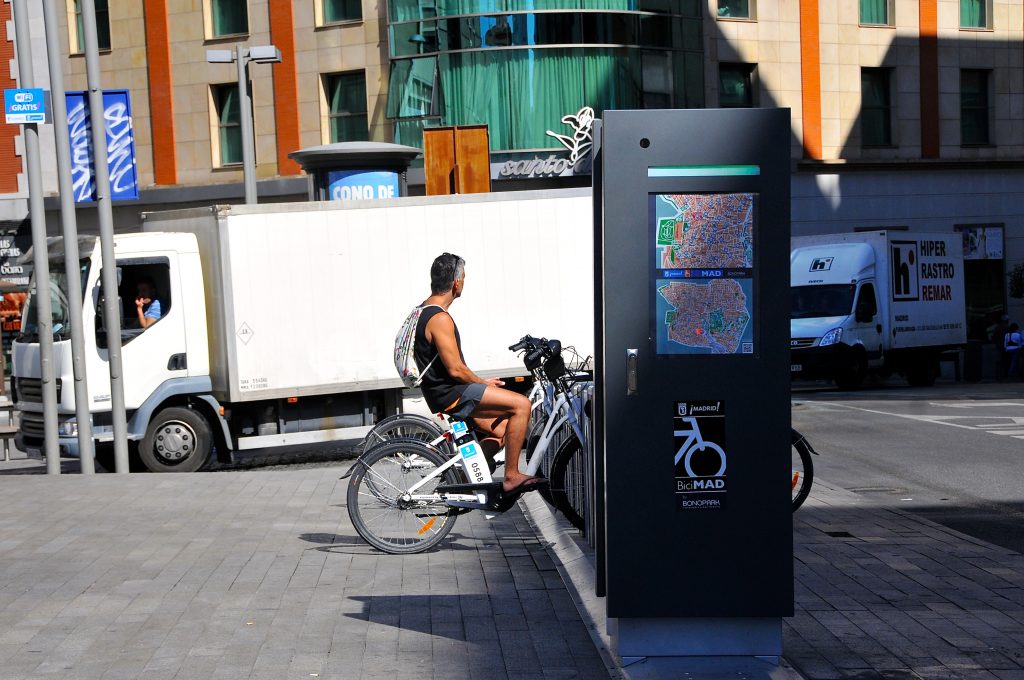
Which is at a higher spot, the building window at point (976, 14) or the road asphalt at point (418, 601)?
the building window at point (976, 14)

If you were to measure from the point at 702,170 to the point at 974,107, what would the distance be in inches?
1411

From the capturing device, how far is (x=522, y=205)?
15.7m

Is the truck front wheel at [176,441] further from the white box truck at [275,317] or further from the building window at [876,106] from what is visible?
the building window at [876,106]

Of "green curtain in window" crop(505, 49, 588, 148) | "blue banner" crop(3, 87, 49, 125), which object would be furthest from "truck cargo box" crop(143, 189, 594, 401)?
"green curtain in window" crop(505, 49, 588, 148)

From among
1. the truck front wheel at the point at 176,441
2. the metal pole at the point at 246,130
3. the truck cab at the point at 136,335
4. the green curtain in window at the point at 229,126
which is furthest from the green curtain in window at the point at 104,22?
the truck front wheel at the point at 176,441

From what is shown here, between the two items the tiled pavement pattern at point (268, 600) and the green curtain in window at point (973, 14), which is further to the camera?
the green curtain in window at point (973, 14)

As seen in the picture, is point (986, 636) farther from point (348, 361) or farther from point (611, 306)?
point (348, 361)

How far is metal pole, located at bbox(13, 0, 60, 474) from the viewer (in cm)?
1352

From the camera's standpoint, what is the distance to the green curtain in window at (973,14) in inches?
1492

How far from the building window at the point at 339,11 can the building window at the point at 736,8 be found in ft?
31.5

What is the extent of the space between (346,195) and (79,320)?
316 inches

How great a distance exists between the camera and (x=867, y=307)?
2586 cm

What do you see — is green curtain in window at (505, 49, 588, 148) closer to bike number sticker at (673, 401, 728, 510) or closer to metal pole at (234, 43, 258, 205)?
metal pole at (234, 43, 258, 205)

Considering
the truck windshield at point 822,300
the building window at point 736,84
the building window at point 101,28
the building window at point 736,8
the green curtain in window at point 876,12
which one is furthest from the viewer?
the green curtain in window at point 876,12
